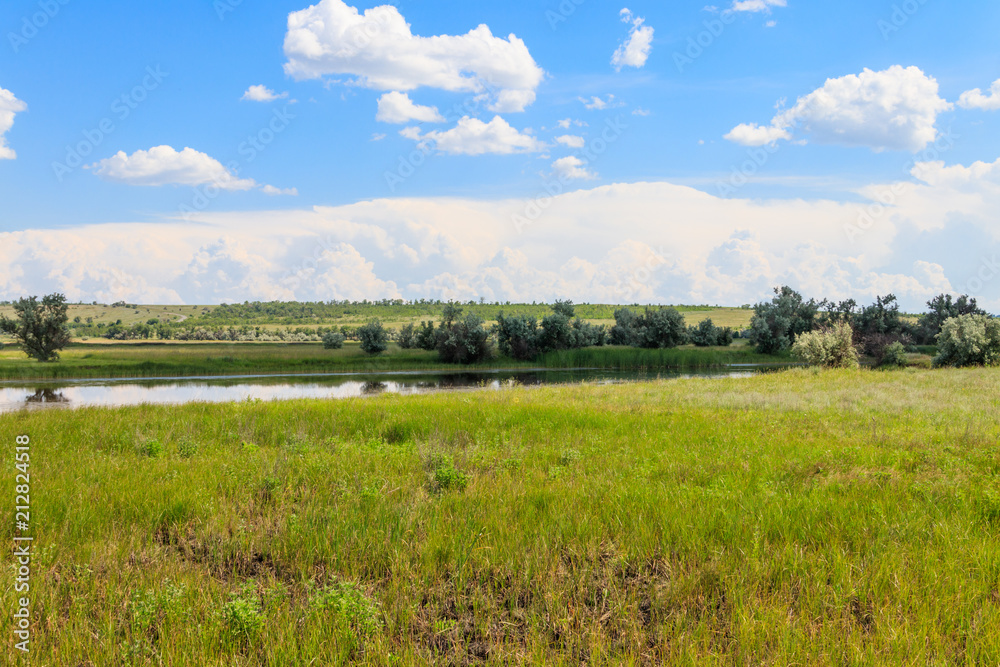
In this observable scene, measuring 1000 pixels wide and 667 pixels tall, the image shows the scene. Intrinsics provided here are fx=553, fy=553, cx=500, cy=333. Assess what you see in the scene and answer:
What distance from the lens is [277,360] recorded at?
5356cm

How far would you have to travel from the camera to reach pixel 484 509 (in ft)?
23.3

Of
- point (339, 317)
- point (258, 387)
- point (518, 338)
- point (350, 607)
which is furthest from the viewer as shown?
point (339, 317)

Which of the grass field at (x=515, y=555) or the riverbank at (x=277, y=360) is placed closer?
the grass field at (x=515, y=555)

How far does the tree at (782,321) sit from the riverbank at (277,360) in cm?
202

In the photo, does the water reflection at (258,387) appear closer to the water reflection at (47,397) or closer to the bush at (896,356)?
the water reflection at (47,397)

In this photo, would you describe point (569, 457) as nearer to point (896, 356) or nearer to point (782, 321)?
point (896, 356)

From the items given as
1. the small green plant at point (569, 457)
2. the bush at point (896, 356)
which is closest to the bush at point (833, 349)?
Result: the bush at point (896, 356)

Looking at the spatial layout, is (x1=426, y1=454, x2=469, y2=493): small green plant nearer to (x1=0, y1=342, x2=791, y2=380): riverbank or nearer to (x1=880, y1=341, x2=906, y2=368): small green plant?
(x1=880, y1=341, x2=906, y2=368): small green plant

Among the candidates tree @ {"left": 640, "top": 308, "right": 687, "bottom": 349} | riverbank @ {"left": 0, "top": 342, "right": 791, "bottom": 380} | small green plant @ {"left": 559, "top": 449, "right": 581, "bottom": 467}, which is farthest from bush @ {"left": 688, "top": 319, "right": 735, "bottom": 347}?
small green plant @ {"left": 559, "top": 449, "right": 581, "bottom": 467}

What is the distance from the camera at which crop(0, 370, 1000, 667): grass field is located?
441cm

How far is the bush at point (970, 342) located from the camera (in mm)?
36094

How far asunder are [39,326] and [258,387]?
20.9 metres

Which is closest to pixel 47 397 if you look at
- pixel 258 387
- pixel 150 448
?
pixel 258 387

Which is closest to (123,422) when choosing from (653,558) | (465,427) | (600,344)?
(465,427)
